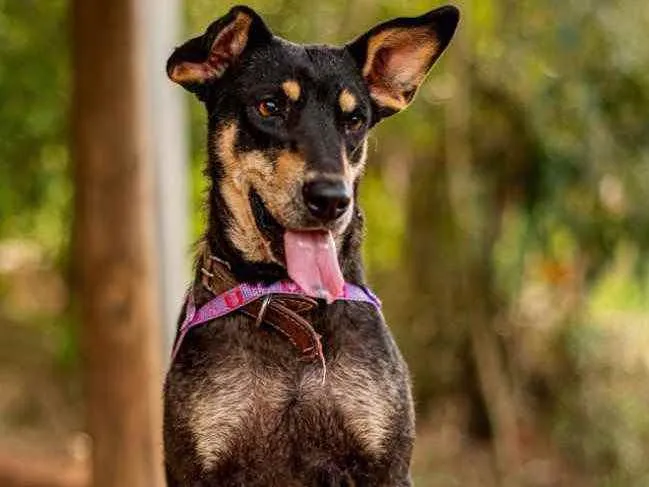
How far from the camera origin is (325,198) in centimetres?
278

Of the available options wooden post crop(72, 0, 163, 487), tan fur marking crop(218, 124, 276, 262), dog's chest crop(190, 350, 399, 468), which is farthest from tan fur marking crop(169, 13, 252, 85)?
wooden post crop(72, 0, 163, 487)

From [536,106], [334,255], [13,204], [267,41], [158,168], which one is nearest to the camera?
[334,255]

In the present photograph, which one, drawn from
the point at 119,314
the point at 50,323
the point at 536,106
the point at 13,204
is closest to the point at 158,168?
the point at 119,314

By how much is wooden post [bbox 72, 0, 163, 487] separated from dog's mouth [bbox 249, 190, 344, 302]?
369 cm

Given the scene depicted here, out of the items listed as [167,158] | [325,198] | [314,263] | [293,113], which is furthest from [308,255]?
[167,158]

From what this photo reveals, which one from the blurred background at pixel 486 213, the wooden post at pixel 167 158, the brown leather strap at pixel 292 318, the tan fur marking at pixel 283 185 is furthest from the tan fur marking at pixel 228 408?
the blurred background at pixel 486 213

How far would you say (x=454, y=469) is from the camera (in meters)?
9.55

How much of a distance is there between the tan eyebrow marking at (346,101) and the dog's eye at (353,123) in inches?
0.8

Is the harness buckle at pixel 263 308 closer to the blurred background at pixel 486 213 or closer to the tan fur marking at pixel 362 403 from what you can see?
the tan fur marking at pixel 362 403

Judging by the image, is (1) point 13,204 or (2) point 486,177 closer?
(2) point 486,177

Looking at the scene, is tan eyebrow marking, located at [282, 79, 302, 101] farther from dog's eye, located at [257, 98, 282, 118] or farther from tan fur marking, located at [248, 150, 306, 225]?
tan fur marking, located at [248, 150, 306, 225]

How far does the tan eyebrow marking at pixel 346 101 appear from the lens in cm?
298

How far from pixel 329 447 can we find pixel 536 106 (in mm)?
5020

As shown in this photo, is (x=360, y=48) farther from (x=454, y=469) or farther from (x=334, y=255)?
(x=454, y=469)
